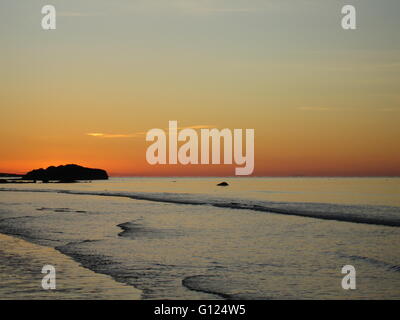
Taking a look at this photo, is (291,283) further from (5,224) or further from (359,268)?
(5,224)

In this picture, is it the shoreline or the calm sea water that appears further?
the calm sea water

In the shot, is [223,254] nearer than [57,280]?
No

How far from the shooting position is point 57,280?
15961 millimetres

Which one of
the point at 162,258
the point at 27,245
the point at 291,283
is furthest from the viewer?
the point at 27,245

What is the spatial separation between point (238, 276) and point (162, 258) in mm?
4417

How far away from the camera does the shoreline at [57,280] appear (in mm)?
14055

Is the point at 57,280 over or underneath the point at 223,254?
over

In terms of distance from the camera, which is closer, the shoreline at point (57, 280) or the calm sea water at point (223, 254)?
the shoreline at point (57, 280)

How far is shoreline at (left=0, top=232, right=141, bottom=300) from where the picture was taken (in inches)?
553

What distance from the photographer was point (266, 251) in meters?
22.3
